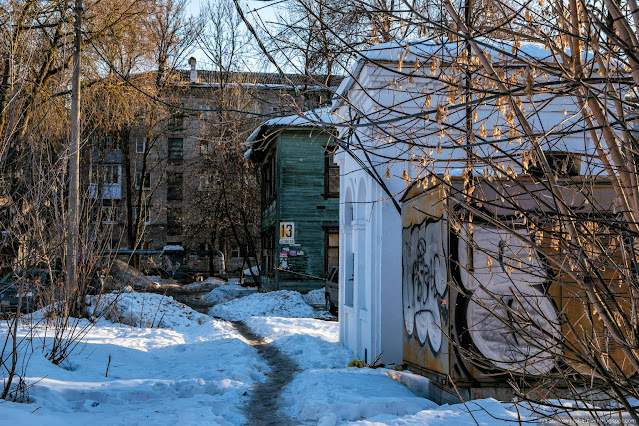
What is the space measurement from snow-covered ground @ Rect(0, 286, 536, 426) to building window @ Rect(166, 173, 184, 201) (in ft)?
135

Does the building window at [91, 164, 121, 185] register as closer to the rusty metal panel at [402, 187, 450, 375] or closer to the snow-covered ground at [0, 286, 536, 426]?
the snow-covered ground at [0, 286, 536, 426]

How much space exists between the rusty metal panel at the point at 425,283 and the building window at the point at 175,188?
46978mm

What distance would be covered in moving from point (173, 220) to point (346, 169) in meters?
42.7

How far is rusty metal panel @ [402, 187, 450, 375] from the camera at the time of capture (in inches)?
321

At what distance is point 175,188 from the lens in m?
55.4

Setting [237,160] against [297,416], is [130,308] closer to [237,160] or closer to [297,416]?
[297,416]

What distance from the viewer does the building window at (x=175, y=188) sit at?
55188 mm

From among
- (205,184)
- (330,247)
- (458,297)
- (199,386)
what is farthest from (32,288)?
(205,184)

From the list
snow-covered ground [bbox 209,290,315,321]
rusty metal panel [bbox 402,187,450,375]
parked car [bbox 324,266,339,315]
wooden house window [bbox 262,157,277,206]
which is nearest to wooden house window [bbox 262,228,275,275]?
wooden house window [bbox 262,157,277,206]

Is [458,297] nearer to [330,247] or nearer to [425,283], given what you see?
[425,283]

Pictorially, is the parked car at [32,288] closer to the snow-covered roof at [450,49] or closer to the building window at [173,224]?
the snow-covered roof at [450,49]

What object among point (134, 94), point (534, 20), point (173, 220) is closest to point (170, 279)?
point (173, 220)

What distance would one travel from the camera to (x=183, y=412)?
743cm

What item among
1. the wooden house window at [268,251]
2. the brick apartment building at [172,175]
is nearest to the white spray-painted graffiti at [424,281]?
the wooden house window at [268,251]
